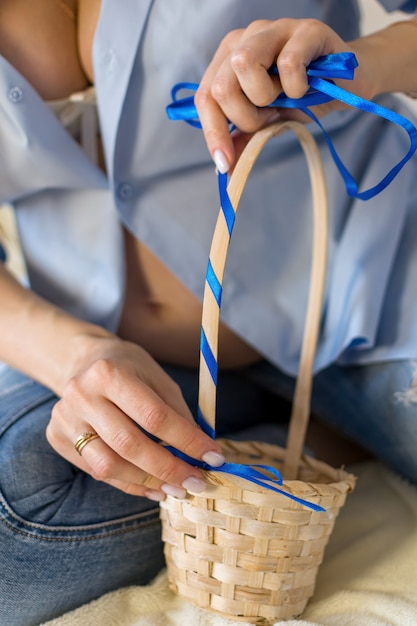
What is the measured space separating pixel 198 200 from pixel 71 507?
1.13ft

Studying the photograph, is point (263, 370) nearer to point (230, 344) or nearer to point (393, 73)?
point (230, 344)

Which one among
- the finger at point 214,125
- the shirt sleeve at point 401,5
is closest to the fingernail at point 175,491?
the finger at point 214,125

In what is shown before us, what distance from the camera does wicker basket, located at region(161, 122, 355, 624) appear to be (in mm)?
516

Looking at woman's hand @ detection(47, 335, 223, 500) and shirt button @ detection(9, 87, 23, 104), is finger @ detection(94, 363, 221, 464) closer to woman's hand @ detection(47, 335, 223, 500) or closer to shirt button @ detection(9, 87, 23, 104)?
woman's hand @ detection(47, 335, 223, 500)

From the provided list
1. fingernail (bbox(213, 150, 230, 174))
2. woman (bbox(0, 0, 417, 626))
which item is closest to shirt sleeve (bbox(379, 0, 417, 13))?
woman (bbox(0, 0, 417, 626))

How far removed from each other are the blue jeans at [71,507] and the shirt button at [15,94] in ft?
1.02

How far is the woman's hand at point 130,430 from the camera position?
51cm

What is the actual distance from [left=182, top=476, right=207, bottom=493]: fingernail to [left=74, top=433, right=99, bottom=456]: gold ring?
8 centimetres

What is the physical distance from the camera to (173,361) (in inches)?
33.6

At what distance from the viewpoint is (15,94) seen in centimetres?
70

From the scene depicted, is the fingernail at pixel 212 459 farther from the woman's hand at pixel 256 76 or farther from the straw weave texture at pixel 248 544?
the woman's hand at pixel 256 76

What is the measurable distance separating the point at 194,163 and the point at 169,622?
46 centimetres

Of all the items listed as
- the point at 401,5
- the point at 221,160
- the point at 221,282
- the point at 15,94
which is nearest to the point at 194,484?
the point at 221,282

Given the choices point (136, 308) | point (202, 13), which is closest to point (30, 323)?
point (136, 308)
